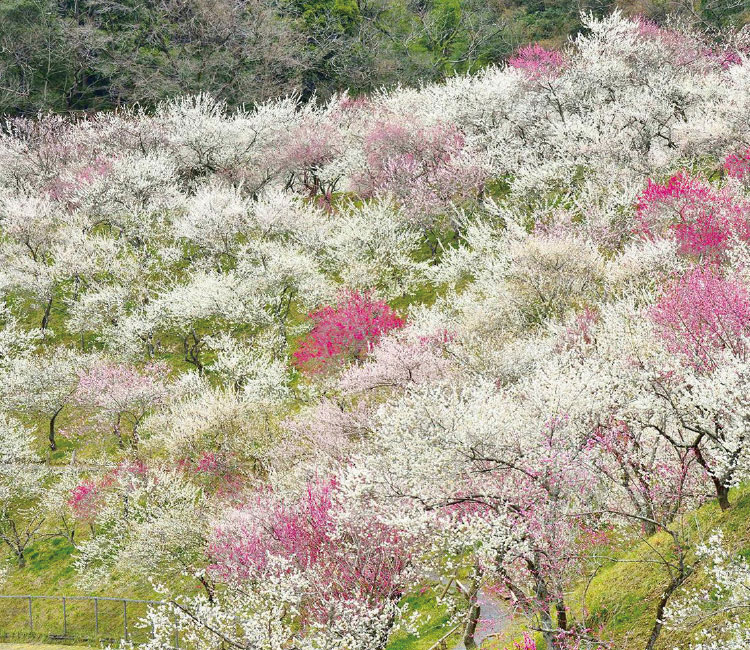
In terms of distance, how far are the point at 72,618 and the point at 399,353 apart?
18052mm

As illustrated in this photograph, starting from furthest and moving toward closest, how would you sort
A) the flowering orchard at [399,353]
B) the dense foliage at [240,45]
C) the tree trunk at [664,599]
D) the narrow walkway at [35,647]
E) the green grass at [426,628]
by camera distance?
the dense foliage at [240,45] → the narrow walkway at [35,647] → the green grass at [426,628] → the flowering orchard at [399,353] → the tree trunk at [664,599]

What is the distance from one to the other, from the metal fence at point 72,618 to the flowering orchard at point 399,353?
1256mm

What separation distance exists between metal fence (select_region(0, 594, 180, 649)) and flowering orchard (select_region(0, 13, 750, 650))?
126 cm

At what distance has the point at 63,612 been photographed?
107 feet

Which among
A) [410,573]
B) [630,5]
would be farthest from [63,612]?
[630,5]

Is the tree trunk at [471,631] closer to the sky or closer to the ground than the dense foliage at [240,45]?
closer to the ground

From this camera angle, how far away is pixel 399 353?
32469mm

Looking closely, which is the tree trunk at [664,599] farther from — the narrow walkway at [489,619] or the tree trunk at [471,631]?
the narrow walkway at [489,619]

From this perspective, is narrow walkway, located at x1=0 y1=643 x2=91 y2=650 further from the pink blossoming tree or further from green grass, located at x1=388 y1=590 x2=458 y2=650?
the pink blossoming tree

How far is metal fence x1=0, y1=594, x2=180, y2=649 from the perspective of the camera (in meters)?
31.1

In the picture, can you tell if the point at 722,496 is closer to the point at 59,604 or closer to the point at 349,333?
the point at 349,333

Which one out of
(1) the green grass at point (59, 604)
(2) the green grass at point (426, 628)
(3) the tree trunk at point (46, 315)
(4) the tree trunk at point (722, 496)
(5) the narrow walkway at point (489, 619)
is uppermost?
(4) the tree trunk at point (722, 496)

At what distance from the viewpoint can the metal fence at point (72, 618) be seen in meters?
31.1

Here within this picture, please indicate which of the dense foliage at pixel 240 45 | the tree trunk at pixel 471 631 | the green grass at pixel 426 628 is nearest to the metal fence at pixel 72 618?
the green grass at pixel 426 628
